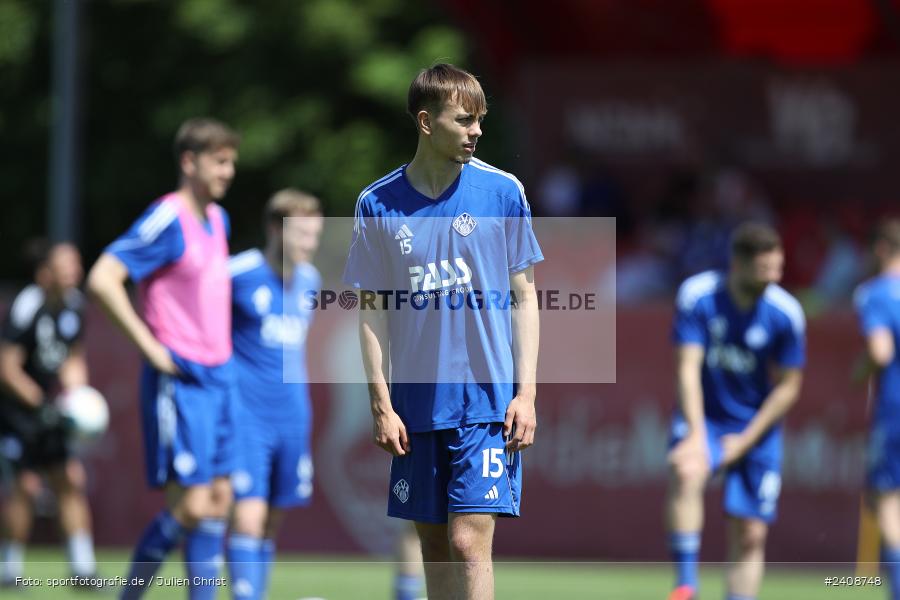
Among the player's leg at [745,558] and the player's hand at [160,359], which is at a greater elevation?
the player's hand at [160,359]

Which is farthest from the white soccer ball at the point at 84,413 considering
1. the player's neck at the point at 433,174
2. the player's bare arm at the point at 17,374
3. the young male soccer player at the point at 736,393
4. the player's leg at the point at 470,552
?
the player's leg at the point at 470,552

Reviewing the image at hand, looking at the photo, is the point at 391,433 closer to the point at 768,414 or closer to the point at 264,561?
the point at 264,561

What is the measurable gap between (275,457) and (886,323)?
12.6 ft

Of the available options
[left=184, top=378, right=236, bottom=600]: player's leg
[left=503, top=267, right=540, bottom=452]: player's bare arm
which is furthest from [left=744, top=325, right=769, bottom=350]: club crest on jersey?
[left=503, top=267, right=540, bottom=452]: player's bare arm

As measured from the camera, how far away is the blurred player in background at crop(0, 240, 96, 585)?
11.4 meters

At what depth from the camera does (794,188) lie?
18.5 metres

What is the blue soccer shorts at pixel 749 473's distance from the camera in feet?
28.1

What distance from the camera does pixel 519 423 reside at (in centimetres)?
584

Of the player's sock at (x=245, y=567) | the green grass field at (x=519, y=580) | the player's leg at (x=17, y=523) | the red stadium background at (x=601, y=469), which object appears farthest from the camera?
the red stadium background at (x=601, y=469)

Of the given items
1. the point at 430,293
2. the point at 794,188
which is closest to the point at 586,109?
the point at 794,188

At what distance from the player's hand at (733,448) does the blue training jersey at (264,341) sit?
96.7 inches

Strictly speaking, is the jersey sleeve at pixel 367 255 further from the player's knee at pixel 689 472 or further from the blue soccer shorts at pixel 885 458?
the blue soccer shorts at pixel 885 458

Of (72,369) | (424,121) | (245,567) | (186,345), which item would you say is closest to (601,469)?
(72,369)

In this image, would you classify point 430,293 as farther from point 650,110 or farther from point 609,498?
point 650,110
